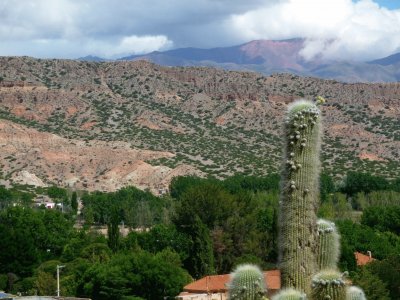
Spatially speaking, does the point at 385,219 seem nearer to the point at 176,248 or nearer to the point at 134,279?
the point at 176,248

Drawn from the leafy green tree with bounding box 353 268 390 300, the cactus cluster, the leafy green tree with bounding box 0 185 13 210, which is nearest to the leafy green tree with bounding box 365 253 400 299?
the leafy green tree with bounding box 353 268 390 300

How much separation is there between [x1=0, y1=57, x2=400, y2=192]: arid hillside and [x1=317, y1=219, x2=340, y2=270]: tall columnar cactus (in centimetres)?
9924

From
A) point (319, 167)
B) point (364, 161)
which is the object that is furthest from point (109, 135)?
point (319, 167)

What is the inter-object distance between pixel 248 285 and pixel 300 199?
0.88 meters

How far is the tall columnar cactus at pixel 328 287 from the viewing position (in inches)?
260

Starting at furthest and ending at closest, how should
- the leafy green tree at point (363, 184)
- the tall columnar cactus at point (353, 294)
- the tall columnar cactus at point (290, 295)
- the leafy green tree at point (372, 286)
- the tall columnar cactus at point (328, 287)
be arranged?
the leafy green tree at point (363, 184) → the leafy green tree at point (372, 286) → the tall columnar cactus at point (353, 294) → the tall columnar cactus at point (328, 287) → the tall columnar cactus at point (290, 295)

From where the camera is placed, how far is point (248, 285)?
23.0 ft

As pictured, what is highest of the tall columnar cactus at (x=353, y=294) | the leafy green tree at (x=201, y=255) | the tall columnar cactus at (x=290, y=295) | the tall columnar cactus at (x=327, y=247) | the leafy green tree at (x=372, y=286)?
the tall columnar cactus at (x=327, y=247)

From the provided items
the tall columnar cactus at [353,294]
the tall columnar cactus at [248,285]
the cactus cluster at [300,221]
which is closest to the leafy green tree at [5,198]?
the tall columnar cactus at [248,285]

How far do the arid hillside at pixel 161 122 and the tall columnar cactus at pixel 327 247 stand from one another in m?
99.2

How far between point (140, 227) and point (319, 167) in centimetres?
7375

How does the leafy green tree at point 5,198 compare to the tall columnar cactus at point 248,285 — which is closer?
the tall columnar cactus at point 248,285

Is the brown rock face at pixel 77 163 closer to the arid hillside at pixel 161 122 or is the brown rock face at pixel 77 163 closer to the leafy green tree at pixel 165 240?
the arid hillside at pixel 161 122

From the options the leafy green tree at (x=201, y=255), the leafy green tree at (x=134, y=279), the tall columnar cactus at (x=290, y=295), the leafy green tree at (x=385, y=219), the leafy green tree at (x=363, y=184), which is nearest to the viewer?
the tall columnar cactus at (x=290, y=295)
